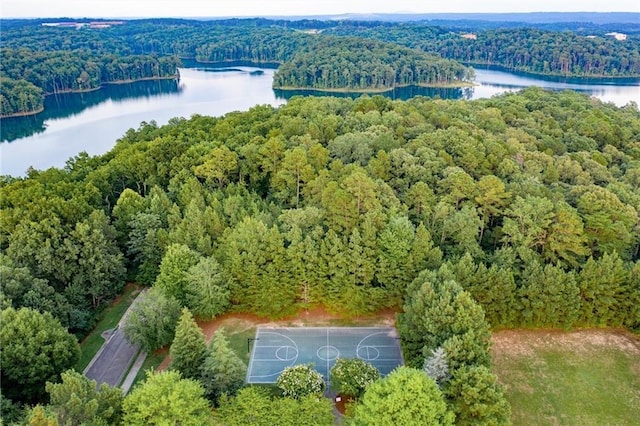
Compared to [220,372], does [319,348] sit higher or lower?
lower

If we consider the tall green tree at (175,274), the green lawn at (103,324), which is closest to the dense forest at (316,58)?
the green lawn at (103,324)

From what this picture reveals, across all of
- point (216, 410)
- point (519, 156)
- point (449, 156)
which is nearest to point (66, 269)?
point (216, 410)

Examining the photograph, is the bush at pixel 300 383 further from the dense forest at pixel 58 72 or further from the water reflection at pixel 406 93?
the water reflection at pixel 406 93

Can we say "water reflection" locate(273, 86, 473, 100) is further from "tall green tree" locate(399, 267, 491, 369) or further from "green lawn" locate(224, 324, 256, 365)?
"tall green tree" locate(399, 267, 491, 369)

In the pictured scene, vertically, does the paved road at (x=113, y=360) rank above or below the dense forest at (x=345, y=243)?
below

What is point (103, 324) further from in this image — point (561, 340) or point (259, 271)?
point (561, 340)

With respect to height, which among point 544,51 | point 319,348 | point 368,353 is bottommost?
point 368,353

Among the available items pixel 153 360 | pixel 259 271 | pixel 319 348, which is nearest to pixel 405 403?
pixel 319 348
